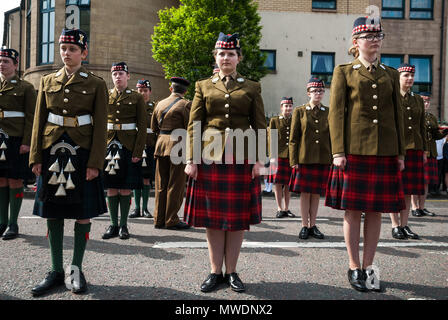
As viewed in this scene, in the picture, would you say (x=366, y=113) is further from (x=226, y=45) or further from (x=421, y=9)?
(x=421, y=9)

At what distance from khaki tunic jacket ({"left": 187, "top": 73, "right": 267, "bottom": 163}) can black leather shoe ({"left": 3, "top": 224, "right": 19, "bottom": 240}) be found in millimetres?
3177

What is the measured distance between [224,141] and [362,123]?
128 cm

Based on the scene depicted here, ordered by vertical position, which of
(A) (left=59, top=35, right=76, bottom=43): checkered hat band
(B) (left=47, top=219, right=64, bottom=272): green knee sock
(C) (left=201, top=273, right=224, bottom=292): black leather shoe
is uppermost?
(A) (left=59, top=35, right=76, bottom=43): checkered hat band

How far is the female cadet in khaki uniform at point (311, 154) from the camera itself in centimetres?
560

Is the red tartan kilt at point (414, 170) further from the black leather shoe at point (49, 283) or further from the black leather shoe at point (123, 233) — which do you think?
the black leather shoe at point (49, 283)

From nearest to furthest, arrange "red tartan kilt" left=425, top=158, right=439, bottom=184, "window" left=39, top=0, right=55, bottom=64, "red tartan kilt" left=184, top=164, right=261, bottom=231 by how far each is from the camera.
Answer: "red tartan kilt" left=184, top=164, right=261, bottom=231 → "red tartan kilt" left=425, top=158, right=439, bottom=184 → "window" left=39, top=0, right=55, bottom=64

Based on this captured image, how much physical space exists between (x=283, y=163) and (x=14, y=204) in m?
4.78

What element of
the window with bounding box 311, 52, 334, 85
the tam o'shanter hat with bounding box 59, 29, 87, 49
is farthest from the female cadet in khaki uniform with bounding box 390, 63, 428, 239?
the window with bounding box 311, 52, 334, 85

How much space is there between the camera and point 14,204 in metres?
5.16

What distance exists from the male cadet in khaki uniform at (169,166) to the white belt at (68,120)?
102 inches

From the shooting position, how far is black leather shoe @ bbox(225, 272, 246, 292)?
3.31 metres

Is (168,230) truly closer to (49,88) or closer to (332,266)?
(332,266)

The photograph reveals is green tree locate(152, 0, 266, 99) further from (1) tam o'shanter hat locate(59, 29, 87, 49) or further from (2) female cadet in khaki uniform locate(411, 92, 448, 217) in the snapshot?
(1) tam o'shanter hat locate(59, 29, 87, 49)

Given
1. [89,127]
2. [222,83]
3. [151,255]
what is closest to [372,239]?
[222,83]
